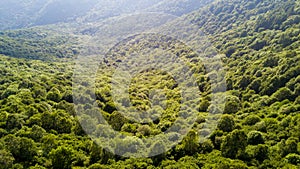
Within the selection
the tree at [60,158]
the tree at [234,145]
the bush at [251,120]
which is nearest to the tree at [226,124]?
the bush at [251,120]

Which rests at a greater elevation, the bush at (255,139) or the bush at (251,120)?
the bush at (251,120)

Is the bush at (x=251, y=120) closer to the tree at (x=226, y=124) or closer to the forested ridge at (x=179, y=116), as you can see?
the forested ridge at (x=179, y=116)

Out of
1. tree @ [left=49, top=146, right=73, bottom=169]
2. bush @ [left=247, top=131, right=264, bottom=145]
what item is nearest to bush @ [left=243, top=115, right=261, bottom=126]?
bush @ [left=247, top=131, right=264, bottom=145]

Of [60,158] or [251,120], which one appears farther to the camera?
[251,120]

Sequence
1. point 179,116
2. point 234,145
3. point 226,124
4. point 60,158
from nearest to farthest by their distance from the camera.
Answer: point 60,158 < point 234,145 < point 226,124 < point 179,116

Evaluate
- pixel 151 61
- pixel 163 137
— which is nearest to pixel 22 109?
pixel 163 137

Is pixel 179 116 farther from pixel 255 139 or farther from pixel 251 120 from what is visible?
pixel 255 139

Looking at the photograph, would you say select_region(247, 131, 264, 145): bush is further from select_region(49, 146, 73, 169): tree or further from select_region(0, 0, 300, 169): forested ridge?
select_region(49, 146, 73, 169): tree

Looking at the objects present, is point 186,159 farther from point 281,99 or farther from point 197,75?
point 197,75

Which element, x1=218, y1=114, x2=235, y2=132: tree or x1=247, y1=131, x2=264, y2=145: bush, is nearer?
x1=247, y1=131, x2=264, y2=145: bush

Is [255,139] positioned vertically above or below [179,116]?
below

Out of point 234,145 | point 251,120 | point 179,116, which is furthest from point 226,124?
point 179,116
